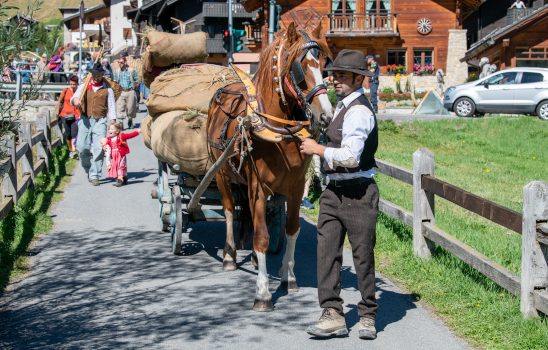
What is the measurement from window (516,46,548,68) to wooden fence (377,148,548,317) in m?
30.9

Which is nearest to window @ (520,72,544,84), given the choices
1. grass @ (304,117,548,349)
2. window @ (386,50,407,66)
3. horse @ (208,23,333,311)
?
grass @ (304,117,548,349)

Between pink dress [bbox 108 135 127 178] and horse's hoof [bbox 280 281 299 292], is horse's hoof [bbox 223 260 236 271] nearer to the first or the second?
horse's hoof [bbox 280 281 299 292]

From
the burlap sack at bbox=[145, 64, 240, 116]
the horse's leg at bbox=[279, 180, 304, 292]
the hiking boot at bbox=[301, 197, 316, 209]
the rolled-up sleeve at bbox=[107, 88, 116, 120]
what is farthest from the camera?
the rolled-up sleeve at bbox=[107, 88, 116, 120]

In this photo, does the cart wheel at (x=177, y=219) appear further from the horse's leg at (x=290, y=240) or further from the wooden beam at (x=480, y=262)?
the wooden beam at (x=480, y=262)

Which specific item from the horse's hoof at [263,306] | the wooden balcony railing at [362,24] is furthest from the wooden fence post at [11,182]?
the wooden balcony railing at [362,24]

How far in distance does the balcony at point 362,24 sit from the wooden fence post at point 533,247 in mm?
33575

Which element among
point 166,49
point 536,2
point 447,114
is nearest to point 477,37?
point 536,2

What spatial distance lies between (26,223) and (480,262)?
627 centimetres

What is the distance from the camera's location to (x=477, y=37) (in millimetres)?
44156

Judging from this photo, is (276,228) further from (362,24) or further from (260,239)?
(362,24)

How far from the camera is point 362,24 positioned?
124ft

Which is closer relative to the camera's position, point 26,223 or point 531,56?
point 26,223

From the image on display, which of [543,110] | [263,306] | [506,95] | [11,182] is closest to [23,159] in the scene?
[11,182]

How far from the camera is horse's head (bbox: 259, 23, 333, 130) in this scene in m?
4.70
